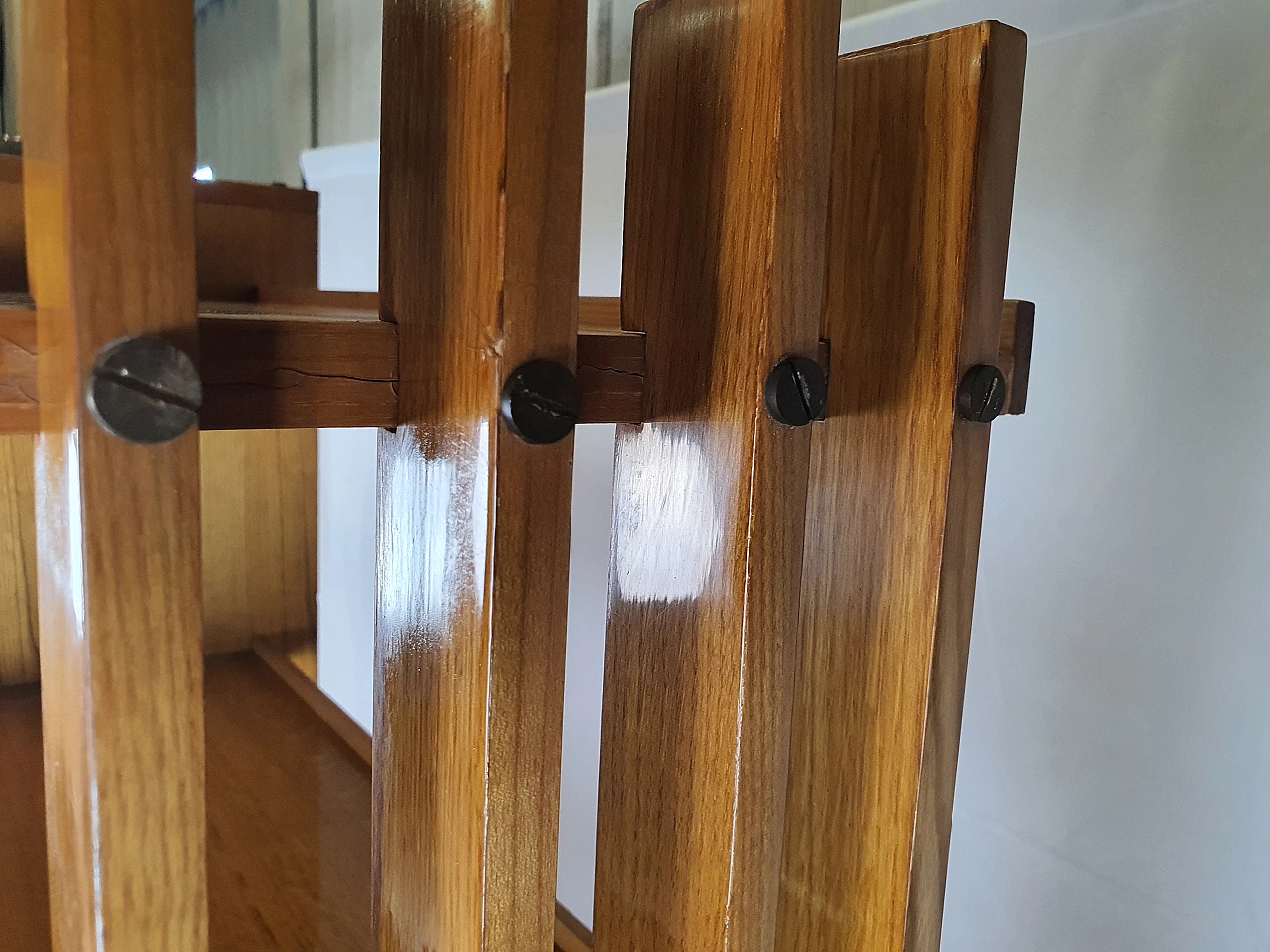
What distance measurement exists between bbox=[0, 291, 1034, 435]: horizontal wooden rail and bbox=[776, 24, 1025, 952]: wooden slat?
0.55 feet

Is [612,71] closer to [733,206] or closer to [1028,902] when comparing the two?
[733,206]

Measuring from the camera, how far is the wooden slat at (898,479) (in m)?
0.54

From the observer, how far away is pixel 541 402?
406 mm

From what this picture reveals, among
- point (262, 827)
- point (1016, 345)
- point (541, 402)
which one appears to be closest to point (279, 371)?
point (541, 402)

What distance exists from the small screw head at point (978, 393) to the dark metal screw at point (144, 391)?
381 mm

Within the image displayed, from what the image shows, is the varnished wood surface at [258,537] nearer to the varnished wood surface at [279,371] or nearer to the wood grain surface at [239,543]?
the wood grain surface at [239,543]

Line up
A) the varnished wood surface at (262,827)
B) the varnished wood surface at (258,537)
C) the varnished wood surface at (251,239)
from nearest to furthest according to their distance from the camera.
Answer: the varnished wood surface at (262,827)
the varnished wood surface at (251,239)
the varnished wood surface at (258,537)

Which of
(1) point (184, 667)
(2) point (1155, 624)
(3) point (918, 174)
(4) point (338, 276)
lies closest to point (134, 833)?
(1) point (184, 667)

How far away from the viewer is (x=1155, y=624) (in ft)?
2.52

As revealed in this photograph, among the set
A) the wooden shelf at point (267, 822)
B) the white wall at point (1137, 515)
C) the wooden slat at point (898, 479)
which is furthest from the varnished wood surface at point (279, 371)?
the wooden shelf at point (267, 822)

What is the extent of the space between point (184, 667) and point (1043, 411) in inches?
26.8

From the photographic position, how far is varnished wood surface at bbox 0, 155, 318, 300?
1.07 m

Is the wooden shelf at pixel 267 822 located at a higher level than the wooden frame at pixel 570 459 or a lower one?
lower

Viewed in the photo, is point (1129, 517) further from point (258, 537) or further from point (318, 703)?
point (258, 537)
